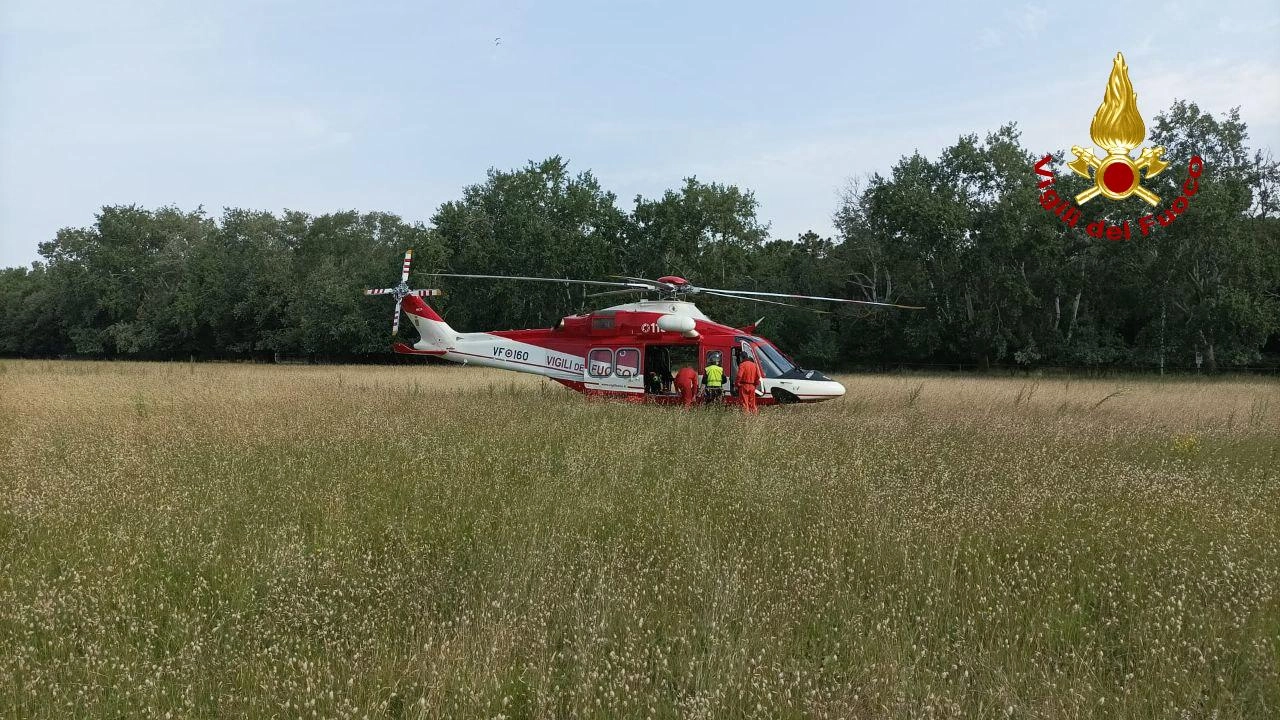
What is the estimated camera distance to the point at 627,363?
14.4 meters

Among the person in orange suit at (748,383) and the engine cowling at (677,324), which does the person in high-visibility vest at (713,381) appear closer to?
the person in orange suit at (748,383)

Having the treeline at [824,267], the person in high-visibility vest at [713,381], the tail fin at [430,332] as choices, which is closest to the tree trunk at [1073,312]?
the treeline at [824,267]

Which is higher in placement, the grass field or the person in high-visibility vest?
the person in high-visibility vest

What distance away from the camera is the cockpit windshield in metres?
13.4

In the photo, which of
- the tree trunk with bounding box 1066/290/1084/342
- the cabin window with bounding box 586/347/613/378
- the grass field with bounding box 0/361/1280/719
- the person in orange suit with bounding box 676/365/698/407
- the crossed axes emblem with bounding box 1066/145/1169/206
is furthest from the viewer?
the tree trunk with bounding box 1066/290/1084/342

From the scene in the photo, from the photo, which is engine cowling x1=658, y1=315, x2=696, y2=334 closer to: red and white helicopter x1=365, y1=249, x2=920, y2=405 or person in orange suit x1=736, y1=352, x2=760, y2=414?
red and white helicopter x1=365, y1=249, x2=920, y2=405

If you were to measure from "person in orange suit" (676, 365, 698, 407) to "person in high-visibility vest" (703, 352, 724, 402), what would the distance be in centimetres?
21

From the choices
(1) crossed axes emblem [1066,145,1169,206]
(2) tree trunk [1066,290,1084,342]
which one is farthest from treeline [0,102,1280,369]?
(1) crossed axes emblem [1066,145,1169,206]

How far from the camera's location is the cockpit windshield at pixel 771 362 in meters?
13.4

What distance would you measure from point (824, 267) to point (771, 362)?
2739cm

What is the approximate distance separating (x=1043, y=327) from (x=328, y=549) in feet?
115

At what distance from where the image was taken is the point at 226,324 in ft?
180

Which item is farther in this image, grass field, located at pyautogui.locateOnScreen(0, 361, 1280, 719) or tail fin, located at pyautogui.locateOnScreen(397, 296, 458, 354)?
tail fin, located at pyautogui.locateOnScreen(397, 296, 458, 354)

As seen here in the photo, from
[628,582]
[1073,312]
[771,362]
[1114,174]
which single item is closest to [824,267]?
[1073,312]
